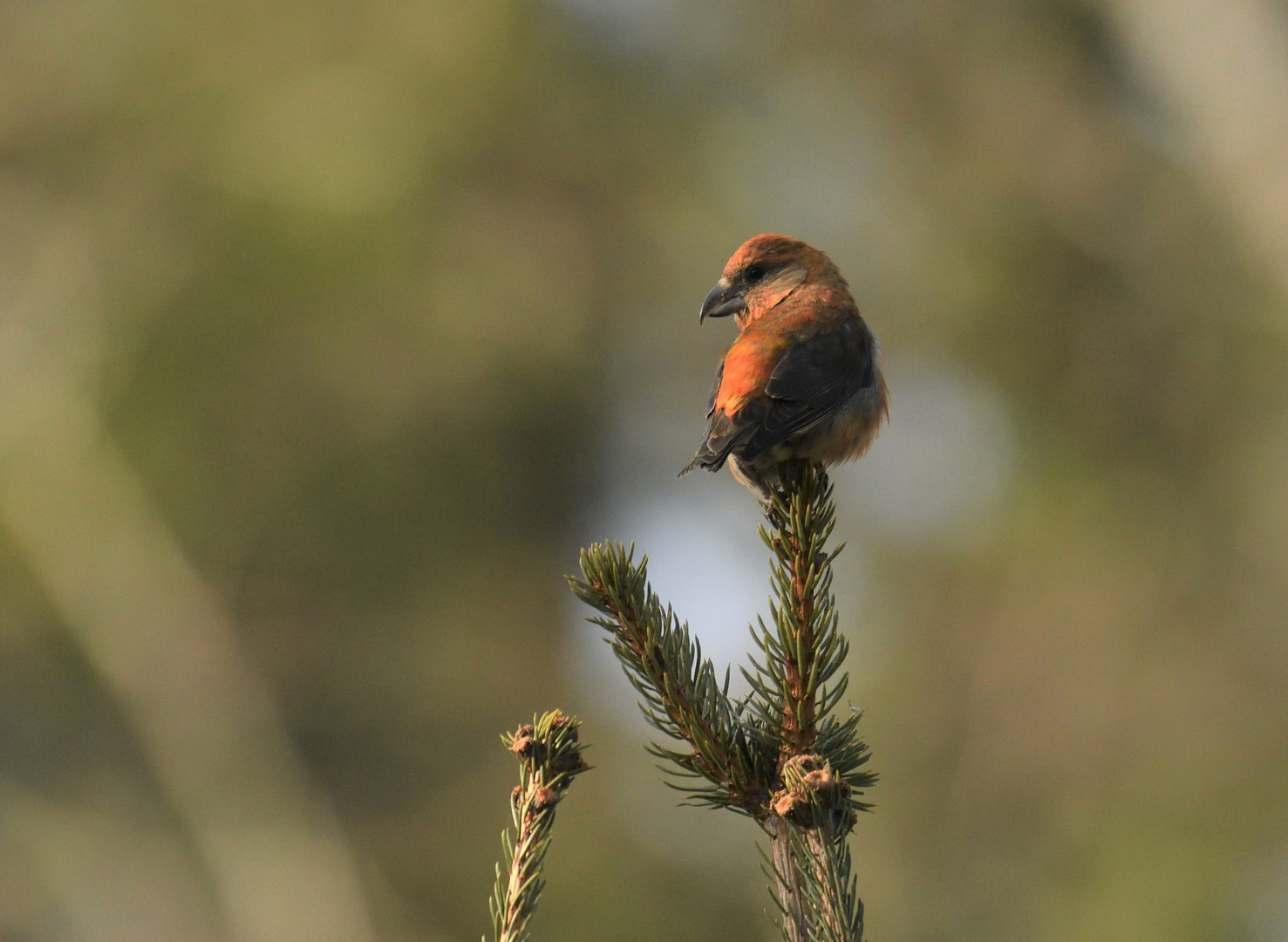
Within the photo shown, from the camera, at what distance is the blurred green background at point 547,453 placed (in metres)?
8.88

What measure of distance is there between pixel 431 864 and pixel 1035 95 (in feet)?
31.8

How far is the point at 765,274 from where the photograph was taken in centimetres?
421

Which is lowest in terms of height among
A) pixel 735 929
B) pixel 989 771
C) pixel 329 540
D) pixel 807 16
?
pixel 735 929

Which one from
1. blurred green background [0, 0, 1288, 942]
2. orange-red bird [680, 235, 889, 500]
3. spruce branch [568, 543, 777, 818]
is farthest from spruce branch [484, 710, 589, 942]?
blurred green background [0, 0, 1288, 942]

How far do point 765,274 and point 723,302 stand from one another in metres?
0.19

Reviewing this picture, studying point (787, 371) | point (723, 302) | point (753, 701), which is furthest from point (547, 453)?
point (753, 701)

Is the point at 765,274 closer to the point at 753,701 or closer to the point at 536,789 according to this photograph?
the point at 753,701

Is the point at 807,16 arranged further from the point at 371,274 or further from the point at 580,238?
the point at 371,274

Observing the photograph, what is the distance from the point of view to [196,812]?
10.3 m

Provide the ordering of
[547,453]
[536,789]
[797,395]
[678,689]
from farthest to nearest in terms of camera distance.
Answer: [547,453], [797,395], [678,689], [536,789]

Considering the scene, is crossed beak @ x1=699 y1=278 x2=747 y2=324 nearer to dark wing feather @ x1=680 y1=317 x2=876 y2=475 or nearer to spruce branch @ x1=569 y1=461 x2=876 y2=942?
dark wing feather @ x1=680 y1=317 x2=876 y2=475

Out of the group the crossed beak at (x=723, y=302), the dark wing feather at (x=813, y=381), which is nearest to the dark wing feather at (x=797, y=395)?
the dark wing feather at (x=813, y=381)

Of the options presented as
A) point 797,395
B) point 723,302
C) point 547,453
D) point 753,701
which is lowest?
point 753,701

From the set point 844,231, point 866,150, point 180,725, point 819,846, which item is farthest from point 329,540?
point 819,846
